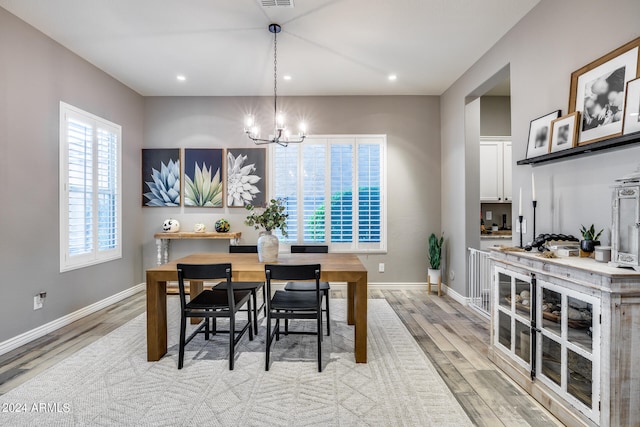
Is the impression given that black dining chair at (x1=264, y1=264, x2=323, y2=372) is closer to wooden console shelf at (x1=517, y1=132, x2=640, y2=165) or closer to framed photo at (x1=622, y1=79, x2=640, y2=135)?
wooden console shelf at (x1=517, y1=132, x2=640, y2=165)

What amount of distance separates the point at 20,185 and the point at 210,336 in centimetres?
229

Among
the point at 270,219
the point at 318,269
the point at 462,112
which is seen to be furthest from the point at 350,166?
the point at 318,269

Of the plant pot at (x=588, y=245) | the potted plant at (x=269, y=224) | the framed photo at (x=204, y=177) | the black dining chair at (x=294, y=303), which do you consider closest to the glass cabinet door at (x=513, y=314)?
the plant pot at (x=588, y=245)

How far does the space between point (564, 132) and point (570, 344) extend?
1.54m

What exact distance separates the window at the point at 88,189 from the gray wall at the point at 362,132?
0.78 metres

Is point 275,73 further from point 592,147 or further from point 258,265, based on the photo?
point 592,147

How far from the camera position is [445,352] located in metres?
2.77

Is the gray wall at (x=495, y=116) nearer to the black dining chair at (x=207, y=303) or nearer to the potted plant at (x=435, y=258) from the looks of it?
the potted plant at (x=435, y=258)

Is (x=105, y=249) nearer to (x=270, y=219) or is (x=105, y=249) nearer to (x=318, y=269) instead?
(x=270, y=219)

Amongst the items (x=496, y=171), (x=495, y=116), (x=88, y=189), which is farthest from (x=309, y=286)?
(x=495, y=116)

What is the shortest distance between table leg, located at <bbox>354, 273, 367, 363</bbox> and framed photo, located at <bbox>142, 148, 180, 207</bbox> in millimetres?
3623

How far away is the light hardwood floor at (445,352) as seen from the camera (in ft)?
6.46

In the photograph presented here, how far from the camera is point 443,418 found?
1880 mm

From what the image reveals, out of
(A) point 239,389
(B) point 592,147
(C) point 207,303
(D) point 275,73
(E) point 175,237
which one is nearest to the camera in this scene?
(B) point 592,147
